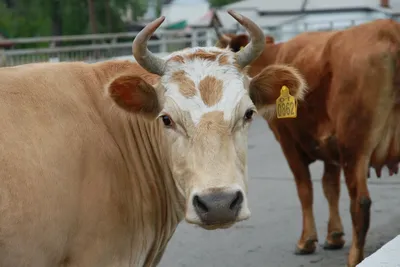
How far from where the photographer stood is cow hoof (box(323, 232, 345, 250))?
7547mm

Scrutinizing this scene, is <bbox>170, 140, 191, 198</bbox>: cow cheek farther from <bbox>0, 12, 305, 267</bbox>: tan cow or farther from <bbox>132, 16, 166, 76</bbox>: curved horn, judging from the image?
<bbox>132, 16, 166, 76</bbox>: curved horn

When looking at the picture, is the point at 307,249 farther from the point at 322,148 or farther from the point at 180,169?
the point at 180,169

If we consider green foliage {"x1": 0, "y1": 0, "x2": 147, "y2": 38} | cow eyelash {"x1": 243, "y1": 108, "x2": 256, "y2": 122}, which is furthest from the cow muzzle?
green foliage {"x1": 0, "y1": 0, "x2": 147, "y2": 38}

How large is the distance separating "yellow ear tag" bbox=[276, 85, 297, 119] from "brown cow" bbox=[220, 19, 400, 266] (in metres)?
1.26

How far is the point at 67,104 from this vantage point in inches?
180

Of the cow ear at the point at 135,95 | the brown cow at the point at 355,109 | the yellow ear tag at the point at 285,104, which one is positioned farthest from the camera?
the brown cow at the point at 355,109

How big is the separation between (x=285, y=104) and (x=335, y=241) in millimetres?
2667

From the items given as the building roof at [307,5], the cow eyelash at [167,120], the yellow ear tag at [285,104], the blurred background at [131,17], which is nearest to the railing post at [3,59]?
the blurred background at [131,17]

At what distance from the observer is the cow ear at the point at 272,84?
502 centimetres

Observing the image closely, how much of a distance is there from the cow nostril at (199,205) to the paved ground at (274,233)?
3.23 metres

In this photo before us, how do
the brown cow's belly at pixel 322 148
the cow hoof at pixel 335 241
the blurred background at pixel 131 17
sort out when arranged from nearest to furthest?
the brown cow's belly at pixel 322 148, the cow hoof at pixel 335 241, the blurred background at pixel 131 17

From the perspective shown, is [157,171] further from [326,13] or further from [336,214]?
[326,13]

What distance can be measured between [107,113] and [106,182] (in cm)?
50

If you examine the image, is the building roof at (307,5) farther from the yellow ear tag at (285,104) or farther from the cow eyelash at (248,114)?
the cow eyelash at (248,114)
